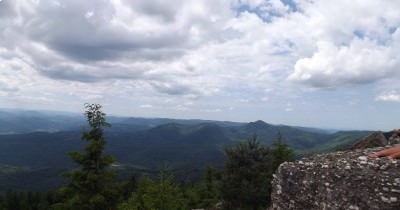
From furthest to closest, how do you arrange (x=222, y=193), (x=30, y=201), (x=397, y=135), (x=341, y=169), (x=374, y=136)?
1. (x=30, y=201)
2. (x=374, y=136)
3. (x=222, y=193)
4. (x=397, y=135)
5. (x=341, y=169)

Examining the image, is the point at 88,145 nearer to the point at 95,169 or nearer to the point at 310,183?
the point at 95,169

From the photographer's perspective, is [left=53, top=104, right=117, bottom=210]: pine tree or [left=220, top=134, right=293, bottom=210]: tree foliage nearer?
[left=53, top=104, right=117, bottom=210]: pine tree

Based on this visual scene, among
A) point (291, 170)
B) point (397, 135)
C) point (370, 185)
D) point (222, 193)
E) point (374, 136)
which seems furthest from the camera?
point (374, 136)

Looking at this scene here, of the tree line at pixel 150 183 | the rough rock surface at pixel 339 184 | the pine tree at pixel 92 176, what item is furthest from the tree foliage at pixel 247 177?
the rough rock surface at pixel 339 184

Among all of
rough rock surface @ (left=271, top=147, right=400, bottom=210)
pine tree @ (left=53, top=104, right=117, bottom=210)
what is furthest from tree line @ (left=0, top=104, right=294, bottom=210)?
rough rock surface @ (left=271, top=147, right=400, bottom=210)

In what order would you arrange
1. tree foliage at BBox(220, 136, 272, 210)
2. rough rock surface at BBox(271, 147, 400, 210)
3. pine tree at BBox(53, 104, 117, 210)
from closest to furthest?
rough rock surface at BBox(271, 147, 400, 210), pine tree at BBox(53, 104, 117, 210), tree foliage at BBox(220, 136, 272, 210)

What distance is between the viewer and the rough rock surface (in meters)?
10.8

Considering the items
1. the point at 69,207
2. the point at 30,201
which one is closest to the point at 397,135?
the point at 69,207

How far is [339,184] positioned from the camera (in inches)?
459

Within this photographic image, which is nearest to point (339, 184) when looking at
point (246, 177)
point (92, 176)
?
point (92, 176)

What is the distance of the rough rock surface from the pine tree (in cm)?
2412

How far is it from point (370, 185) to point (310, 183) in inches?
75.2

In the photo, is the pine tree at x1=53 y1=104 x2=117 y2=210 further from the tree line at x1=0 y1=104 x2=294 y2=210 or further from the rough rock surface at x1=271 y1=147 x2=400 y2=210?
the rough rock surface at x1=271 y1=147 x2=400 y2=210

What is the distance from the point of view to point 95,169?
3531cm
